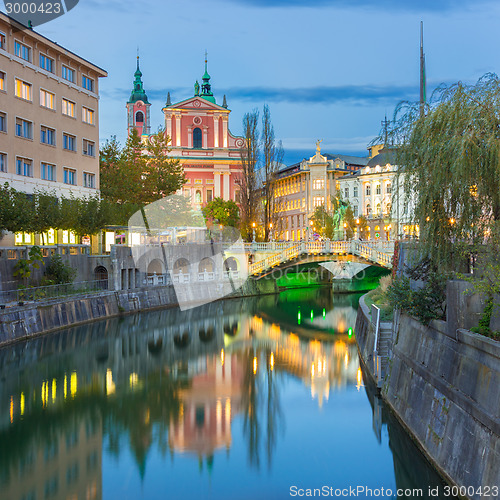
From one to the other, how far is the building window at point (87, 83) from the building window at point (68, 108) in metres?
2.68

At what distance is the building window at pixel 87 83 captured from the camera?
53406 millimetres

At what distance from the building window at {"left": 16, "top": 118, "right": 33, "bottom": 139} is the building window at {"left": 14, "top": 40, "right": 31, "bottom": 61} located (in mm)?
4472

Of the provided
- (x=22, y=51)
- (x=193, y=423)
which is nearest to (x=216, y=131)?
(x=22, y=51)

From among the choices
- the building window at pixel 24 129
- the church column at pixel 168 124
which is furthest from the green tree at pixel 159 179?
the church column at pixel 168 124

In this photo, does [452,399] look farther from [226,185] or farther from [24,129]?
[226,185]

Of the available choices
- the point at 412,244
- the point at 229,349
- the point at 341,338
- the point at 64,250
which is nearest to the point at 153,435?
the point at 412,244

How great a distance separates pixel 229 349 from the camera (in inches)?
1401

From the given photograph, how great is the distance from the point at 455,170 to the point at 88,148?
143 ft

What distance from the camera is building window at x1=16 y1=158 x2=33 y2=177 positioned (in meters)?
45.6

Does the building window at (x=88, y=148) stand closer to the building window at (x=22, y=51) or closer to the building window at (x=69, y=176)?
the building window at (x=69, y=176)

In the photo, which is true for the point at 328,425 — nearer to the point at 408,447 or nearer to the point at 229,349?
the point at 408,447

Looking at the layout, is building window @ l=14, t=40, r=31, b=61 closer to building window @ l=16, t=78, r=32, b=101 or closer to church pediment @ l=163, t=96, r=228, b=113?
building window @ l=16, t=78, r=32, b=101

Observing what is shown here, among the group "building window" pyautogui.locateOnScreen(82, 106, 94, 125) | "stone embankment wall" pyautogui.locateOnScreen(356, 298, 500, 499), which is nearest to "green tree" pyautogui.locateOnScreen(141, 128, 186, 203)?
"building window" pyautogui.locateOnScreen(82, 106, 94, 125)

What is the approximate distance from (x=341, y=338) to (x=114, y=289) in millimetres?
16685
